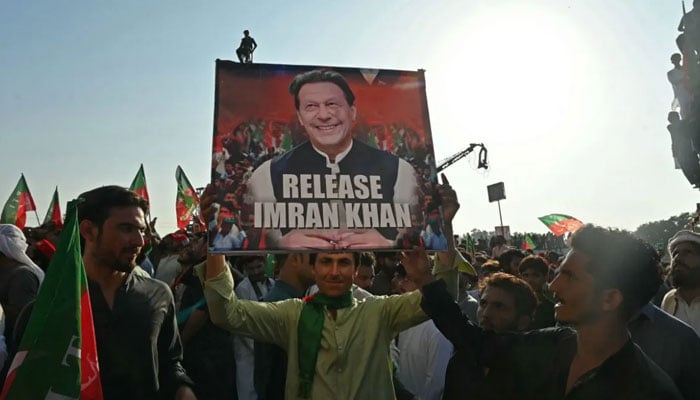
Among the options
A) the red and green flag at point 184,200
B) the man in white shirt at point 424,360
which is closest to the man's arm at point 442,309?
the man in white shirt at point 424,360

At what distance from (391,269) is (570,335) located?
208 inches

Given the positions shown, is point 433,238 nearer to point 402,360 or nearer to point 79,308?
point 402,360

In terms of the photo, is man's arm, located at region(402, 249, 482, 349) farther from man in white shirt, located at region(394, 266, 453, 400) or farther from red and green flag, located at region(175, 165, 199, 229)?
red and green flag, located at region(175, 165, 199, 229)

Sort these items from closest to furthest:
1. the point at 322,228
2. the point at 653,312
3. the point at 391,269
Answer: the point at 322,228, the point at 653,312, the point at 391,269

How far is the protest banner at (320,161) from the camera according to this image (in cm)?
313

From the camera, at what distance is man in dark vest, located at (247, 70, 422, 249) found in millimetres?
3146

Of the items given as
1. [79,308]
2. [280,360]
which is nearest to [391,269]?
[280,360]

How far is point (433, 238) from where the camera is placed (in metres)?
3.32

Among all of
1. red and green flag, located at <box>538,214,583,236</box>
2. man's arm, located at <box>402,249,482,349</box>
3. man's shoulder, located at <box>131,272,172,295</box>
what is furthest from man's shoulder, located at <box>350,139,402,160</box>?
red and green flag, located at <box>538,214,583,236</box>

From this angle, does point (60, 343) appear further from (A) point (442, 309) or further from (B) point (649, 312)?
(B) point (649, 312)

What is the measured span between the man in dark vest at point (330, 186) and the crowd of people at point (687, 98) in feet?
58.2

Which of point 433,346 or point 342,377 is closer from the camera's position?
point 342,377

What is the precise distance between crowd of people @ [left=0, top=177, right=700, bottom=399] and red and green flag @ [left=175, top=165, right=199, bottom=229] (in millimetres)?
10385

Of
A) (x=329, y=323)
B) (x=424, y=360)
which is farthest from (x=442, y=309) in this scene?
(x=424, y=360)
